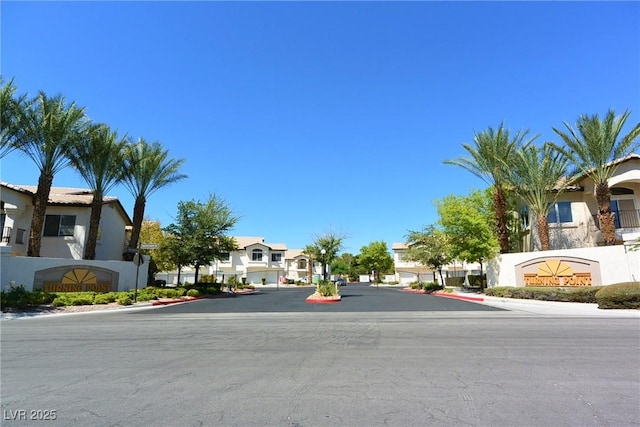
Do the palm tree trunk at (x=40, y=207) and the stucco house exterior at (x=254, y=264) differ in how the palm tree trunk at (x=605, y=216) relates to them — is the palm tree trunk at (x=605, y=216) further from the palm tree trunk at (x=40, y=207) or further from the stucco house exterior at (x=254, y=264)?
the stucco house exterior at (x=254, y=264)

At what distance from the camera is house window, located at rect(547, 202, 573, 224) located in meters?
30.9

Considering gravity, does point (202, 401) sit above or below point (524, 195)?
below

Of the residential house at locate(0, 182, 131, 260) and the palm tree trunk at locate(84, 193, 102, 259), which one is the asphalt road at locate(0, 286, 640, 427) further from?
the residential house at locate(0, 182, 131, 260)

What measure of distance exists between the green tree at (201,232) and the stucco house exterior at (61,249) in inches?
164

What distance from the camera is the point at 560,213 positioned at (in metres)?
31.1

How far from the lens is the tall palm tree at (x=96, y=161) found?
2638 cm

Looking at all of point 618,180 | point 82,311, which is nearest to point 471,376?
point 82,311

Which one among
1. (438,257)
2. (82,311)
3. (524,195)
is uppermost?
(524,195)

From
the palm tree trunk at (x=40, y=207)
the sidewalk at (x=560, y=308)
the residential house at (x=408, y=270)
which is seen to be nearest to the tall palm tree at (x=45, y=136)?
the palm tree trunk at (x=40, y=207)

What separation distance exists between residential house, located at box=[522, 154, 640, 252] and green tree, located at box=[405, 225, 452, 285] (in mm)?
8561

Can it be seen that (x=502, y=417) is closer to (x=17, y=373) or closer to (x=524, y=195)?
(x=17, y=373)

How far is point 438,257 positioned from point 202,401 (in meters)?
36.0

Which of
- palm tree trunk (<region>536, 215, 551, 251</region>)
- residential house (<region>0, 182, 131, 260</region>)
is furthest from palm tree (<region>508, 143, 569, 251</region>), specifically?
residential house (<region>0, 182, 131, 260</region>)

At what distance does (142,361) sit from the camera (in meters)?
7.73
